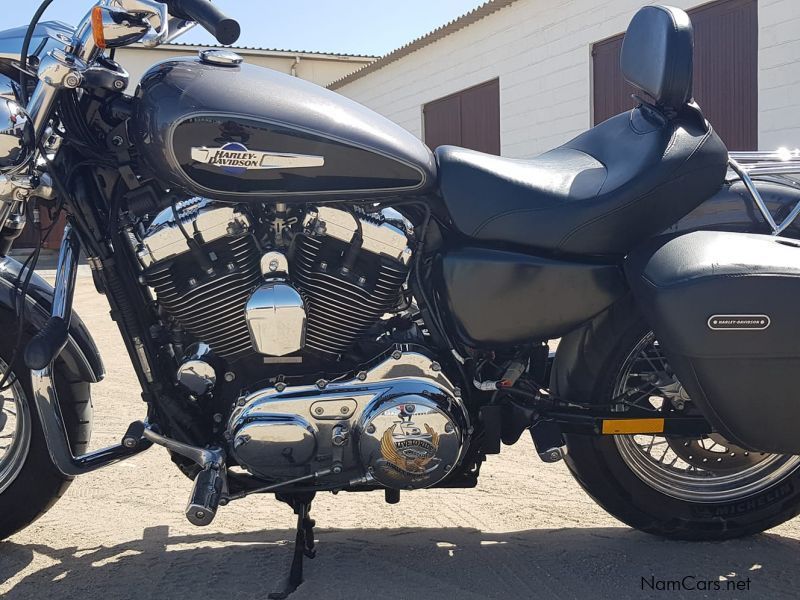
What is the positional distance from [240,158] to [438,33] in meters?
11.6

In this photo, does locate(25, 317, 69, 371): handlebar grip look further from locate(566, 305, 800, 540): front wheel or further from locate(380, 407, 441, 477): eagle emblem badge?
locate(566, 305, 800, 540): front wheel

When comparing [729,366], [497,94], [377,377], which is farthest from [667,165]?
[497,94]

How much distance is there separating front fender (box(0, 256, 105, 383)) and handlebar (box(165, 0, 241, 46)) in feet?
3.17

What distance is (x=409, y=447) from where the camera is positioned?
86.4 inches

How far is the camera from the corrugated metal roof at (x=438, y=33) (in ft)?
37.5

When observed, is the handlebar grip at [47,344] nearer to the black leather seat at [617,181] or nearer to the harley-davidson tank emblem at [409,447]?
the harley-davidson tank emblem at [409,447]

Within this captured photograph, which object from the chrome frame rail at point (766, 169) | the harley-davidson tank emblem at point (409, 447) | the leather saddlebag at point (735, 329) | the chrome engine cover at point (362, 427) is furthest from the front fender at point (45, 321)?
the chrome frame rail at point (766, 169)

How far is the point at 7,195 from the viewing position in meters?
2.17

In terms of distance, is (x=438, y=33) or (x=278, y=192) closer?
(x=278, y=192)

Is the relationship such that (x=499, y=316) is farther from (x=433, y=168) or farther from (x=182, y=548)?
(x=182, y=548)

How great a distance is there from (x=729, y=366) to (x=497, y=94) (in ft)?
33.7

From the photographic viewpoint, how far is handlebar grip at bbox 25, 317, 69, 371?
6.94 feet

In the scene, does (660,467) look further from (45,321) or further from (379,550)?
(45,321)

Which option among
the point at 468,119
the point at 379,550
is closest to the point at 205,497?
the point at 379,550
